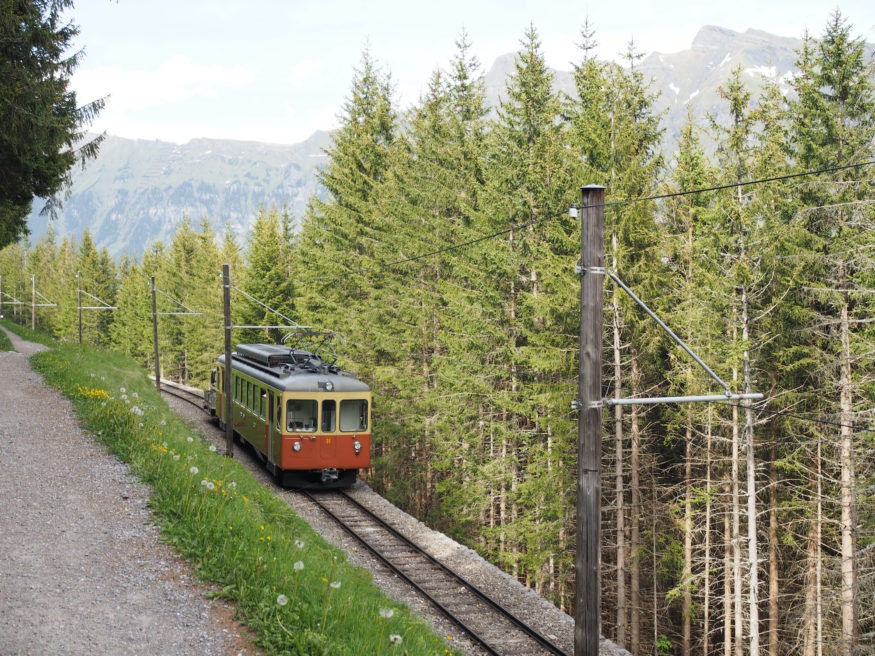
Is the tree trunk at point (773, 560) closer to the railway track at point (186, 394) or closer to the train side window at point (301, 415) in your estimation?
the train side window at point (301, 415)

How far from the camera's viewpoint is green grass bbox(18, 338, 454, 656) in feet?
22.4

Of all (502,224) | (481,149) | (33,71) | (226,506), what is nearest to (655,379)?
(502,224)

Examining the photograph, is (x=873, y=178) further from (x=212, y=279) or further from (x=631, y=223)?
(x=212, y=279)

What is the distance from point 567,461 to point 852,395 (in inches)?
258

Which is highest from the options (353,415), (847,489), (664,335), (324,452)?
(664,335)

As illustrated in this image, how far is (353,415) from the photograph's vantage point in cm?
1947

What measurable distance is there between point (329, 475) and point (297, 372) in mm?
2887

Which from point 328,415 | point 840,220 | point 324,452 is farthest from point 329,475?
point 840,220

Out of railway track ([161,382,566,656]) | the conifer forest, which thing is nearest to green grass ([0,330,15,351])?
the conifer forest

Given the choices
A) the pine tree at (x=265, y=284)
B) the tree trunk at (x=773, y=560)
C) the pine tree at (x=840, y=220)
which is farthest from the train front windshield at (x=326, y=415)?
the pine tree at (x=265, y=284)

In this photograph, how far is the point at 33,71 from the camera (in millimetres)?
15188

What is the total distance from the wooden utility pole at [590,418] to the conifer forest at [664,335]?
4469 mm

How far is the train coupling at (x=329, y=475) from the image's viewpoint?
19.5 metres

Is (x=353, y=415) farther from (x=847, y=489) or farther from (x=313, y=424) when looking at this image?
(x=847, y=489)
